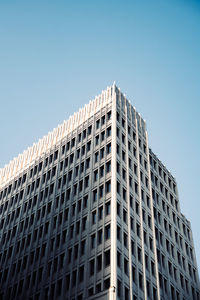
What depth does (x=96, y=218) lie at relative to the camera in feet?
201

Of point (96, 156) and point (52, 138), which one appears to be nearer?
point (96, 156)

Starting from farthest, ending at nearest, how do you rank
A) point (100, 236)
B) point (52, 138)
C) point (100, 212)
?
point (52, 138), point (100, 212), point (100, 236)

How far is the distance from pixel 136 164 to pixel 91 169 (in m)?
9.05

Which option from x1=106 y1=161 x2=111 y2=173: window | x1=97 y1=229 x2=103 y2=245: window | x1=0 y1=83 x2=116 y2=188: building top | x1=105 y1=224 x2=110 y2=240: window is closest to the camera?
x1=105 y1=224 x2=110 y2=240: window

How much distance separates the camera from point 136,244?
60562mm

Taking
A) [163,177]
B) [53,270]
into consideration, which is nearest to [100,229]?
[53,270]

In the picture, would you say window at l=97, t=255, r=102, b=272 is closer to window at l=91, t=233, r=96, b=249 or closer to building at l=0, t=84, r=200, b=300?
building at l=0, t=84, r=200, b=300

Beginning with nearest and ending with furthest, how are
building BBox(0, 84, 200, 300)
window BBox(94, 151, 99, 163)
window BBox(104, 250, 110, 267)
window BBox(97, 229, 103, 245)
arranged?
window BBox(104, 250, 110, 267)
building BBox(0, 84, 200, 300)
window BBox(97, 229, 103, 245)
window BBox(94, 151, 99, 163)

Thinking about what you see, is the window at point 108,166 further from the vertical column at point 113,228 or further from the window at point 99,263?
the window at point 99,263

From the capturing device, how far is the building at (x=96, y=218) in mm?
56906

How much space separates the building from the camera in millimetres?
56906

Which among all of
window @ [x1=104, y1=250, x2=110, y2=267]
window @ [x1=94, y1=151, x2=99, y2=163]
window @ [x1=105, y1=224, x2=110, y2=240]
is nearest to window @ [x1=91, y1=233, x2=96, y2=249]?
window @ [x1=105, y1=224, x2=110, y2=240]

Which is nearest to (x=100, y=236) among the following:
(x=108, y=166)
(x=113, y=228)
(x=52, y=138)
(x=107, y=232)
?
(x=107, y=232)

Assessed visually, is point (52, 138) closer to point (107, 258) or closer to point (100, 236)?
point (100, 236)
